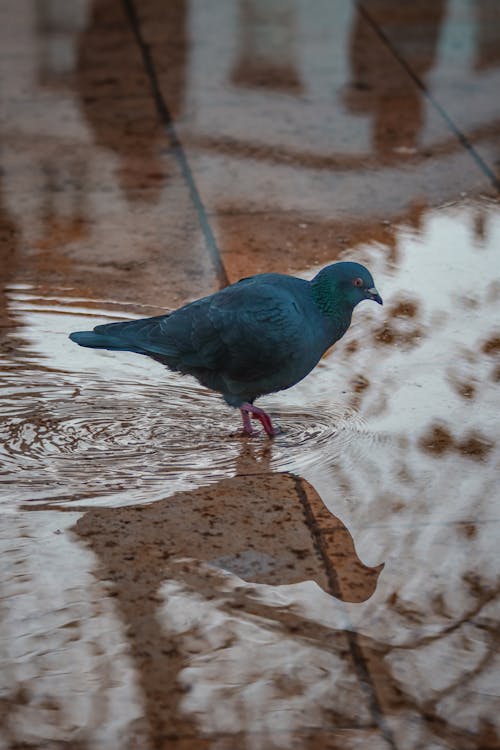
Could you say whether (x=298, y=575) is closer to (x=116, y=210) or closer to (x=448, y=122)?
(x=116, y=210)

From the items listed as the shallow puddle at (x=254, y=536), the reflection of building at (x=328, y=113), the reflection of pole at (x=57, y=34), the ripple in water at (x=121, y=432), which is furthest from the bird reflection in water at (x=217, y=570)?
the reflection of pole at (x=57, y=34)

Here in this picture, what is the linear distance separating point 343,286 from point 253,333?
371 mm

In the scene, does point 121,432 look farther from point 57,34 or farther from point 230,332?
point 57,34

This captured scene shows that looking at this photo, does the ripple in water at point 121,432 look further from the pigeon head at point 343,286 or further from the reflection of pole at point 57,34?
the reflection of pole at point 57,34

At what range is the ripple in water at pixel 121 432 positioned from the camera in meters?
4.16

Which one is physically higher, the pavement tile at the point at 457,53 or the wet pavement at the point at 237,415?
the pavement tile at the point at 457,53

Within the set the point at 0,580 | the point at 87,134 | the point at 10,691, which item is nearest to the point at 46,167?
the point at 87,134

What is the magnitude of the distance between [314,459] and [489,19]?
5.62 meters

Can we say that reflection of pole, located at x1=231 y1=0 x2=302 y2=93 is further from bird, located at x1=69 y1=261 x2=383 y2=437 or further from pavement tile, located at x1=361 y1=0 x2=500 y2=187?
bird, located at x1=69 y1=261 x2=383 y2=437

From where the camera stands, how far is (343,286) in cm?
442

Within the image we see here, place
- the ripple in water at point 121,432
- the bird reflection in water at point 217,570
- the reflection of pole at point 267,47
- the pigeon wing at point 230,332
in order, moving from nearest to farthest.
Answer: the bird reflection in water at point 217,570 → the ripple in water at point 121,432 → the pigeon wing at point 230,332 → the reflection of pole at point 267,47

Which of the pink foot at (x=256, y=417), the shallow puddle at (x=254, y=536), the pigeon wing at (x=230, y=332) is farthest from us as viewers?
the pink foot at (x=256, y=417)

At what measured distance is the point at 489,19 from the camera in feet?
29.2

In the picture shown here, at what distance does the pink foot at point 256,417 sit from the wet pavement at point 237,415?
0.06 m
